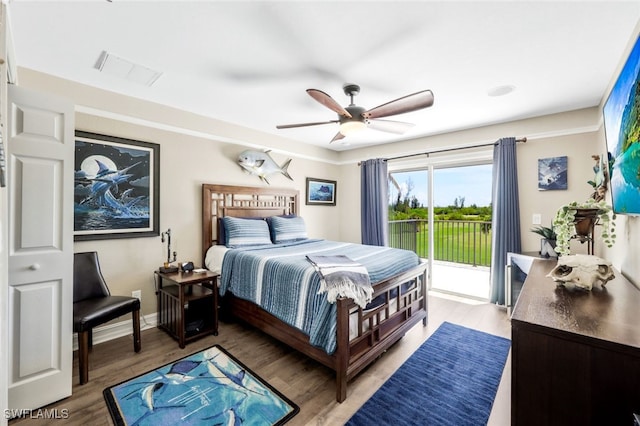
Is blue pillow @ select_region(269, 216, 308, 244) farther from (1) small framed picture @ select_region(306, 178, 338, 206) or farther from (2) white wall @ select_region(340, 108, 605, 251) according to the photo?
(2) white wall @ select_region(340, 108, 605, 251)

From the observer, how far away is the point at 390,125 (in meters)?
2.85

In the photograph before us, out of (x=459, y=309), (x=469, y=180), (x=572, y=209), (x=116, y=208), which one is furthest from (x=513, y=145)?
(x=116, y=208)

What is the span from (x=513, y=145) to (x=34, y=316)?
4922mm

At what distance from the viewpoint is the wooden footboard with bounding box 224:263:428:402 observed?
1.92m

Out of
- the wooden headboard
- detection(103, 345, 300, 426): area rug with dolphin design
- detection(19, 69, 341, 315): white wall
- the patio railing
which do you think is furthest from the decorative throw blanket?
the patio railing

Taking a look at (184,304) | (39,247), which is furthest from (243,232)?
(39,247)

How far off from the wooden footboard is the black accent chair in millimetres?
993

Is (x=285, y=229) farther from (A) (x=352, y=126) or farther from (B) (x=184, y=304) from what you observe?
(A) (x=352, y=126)

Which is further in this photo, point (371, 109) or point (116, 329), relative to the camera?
point (116, 329)

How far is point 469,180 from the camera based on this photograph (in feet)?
13.8

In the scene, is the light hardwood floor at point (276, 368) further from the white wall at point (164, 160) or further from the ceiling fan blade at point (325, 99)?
the ceiling fan blade at point (325, 99)

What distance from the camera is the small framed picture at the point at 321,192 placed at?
4.93m

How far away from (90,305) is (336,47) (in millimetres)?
2830

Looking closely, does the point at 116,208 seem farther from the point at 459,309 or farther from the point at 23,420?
the point at 459,309
